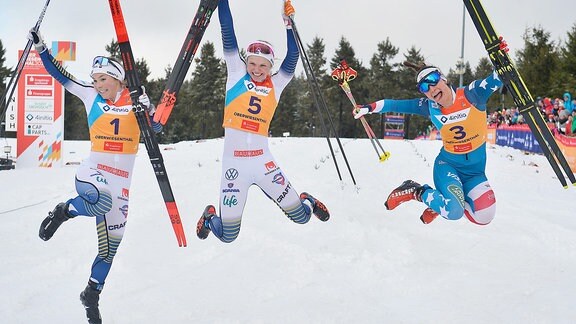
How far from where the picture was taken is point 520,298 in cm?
653

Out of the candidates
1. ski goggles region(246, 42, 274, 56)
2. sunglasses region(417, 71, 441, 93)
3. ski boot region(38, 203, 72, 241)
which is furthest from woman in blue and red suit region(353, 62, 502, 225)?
ski boot region(38, 203, 72, 241)

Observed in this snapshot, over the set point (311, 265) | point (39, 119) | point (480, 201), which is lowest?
point (311, 265)

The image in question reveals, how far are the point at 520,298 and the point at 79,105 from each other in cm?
3746

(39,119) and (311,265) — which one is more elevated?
(39,119)

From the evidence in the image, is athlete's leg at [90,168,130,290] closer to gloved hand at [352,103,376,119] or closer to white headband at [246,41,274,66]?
white headband at [246,41,274,66]

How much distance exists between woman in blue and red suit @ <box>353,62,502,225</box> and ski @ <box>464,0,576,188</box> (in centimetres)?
22

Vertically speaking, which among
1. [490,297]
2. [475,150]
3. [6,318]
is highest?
[475,150]

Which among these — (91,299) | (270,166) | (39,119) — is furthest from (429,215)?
(39,119)

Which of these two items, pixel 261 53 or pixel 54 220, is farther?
pixel 261 53

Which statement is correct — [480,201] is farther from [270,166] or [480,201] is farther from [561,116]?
[561,116]

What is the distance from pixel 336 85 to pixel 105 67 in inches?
789

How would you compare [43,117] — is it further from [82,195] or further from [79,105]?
[79,105]

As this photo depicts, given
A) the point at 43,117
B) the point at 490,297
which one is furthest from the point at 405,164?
the point at 43,117

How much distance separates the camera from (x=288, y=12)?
212 inches
